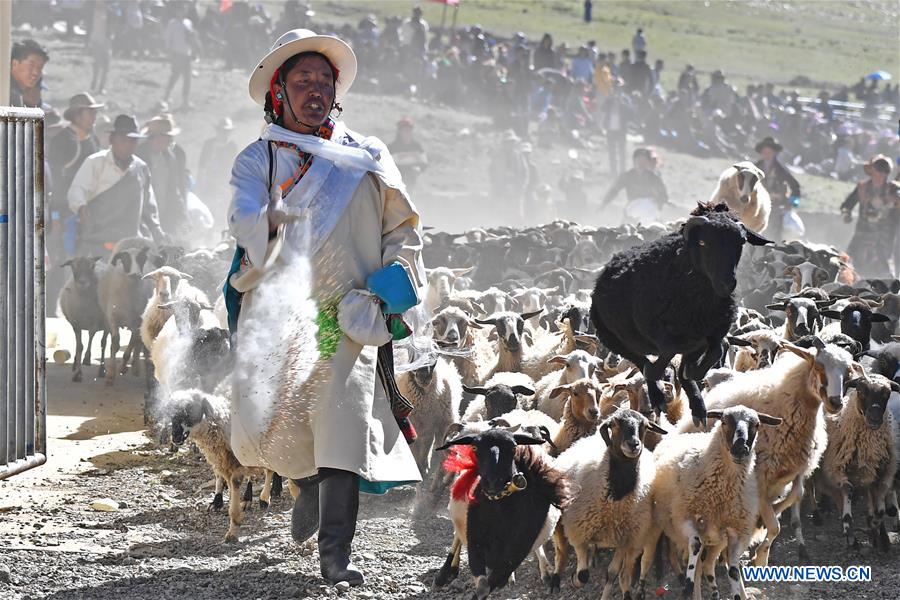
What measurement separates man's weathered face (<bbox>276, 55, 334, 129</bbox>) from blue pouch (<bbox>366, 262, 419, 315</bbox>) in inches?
28.8

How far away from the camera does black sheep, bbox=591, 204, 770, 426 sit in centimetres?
405

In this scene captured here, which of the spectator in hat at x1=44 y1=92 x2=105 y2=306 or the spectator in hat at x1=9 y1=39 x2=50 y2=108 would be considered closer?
the spectator in hat at x1=9 y1=39 x2=50 y2=108

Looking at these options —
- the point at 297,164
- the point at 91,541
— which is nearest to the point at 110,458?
the point at 91,541

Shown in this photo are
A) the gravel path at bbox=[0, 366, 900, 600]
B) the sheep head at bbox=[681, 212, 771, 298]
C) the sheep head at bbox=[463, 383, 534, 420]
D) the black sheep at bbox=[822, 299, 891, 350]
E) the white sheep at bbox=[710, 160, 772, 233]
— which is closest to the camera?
the sheep head at bbox=[681, 212, 771, 298]

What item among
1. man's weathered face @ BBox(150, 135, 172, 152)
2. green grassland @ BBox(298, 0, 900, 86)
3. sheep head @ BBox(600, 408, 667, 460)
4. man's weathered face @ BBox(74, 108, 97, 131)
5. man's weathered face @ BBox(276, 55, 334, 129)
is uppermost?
green grassland @ BBox(298, 0, 900, 86)

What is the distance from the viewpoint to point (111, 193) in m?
14.1

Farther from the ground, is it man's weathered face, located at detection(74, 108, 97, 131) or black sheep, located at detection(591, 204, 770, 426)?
black sheep, located at detection(591, 204, 770, 426)

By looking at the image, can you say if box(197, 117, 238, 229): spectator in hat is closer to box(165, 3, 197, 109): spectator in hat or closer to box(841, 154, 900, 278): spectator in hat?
box(165, 3, 197, 109): spectator in hat

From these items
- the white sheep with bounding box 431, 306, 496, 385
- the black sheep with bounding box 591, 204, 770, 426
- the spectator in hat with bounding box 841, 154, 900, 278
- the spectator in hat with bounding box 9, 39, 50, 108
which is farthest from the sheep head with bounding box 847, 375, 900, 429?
the spectator in hat with bounding box 841, 154, 900, 278

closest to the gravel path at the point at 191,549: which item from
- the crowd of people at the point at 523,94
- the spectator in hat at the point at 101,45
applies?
the crowd of people at the point at 523,94

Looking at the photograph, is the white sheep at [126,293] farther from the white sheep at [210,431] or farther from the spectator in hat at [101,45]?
the spectator in hat at [101,45]

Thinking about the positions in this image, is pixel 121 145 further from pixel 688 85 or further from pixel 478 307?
pixel 688 85

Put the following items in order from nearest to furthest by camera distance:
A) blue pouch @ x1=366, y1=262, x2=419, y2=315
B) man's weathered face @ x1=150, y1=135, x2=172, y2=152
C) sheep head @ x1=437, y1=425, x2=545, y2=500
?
blue pouch @ x1=366, y1=262, x2=419, y2=315 < sheep head @ x1=437, y1=425, x2=545, y2=500 < man's weathered face @ x1=150, y1=135, x2=172, y2=152

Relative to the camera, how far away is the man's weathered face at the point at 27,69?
507 inches
